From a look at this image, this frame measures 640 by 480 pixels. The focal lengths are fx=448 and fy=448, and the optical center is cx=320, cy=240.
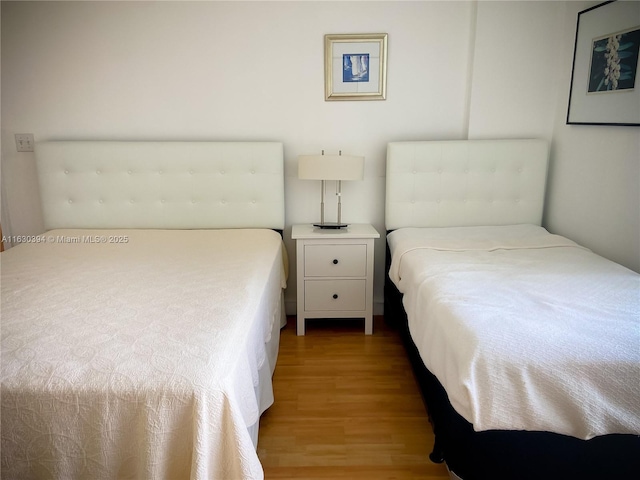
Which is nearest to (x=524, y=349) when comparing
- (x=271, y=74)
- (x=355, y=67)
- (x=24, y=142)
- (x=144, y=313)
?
(x=144, y=313)

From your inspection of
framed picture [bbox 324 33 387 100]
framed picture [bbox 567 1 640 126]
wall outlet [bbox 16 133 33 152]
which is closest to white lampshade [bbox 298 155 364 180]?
framed picture [bbox 324 33 387 100]

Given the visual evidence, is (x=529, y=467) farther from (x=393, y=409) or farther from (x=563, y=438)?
(x=393, y=409)

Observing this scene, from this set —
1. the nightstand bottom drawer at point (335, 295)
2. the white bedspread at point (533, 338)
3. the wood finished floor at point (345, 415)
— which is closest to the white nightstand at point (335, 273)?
the nightstand bottom drawer at point (335, 295)

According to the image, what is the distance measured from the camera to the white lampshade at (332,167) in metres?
2.53

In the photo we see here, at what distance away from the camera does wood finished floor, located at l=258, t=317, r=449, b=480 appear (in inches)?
65.4

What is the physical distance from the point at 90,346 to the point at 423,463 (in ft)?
4.05

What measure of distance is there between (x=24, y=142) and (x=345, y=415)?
98.4 inches

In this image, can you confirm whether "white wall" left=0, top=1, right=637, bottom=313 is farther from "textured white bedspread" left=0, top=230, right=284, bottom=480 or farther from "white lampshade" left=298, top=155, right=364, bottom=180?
"textured white bedspread" left=0, top=230, right=284, bottom=480

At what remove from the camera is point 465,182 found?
269 centimetres

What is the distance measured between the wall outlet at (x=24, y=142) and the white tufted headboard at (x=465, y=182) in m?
2.19

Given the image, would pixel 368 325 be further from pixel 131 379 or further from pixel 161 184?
pixel 131 379

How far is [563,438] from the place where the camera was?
1.25m

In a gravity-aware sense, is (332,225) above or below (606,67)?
below

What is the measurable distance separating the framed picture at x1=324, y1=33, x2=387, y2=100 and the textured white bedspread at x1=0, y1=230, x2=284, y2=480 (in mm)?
1486
